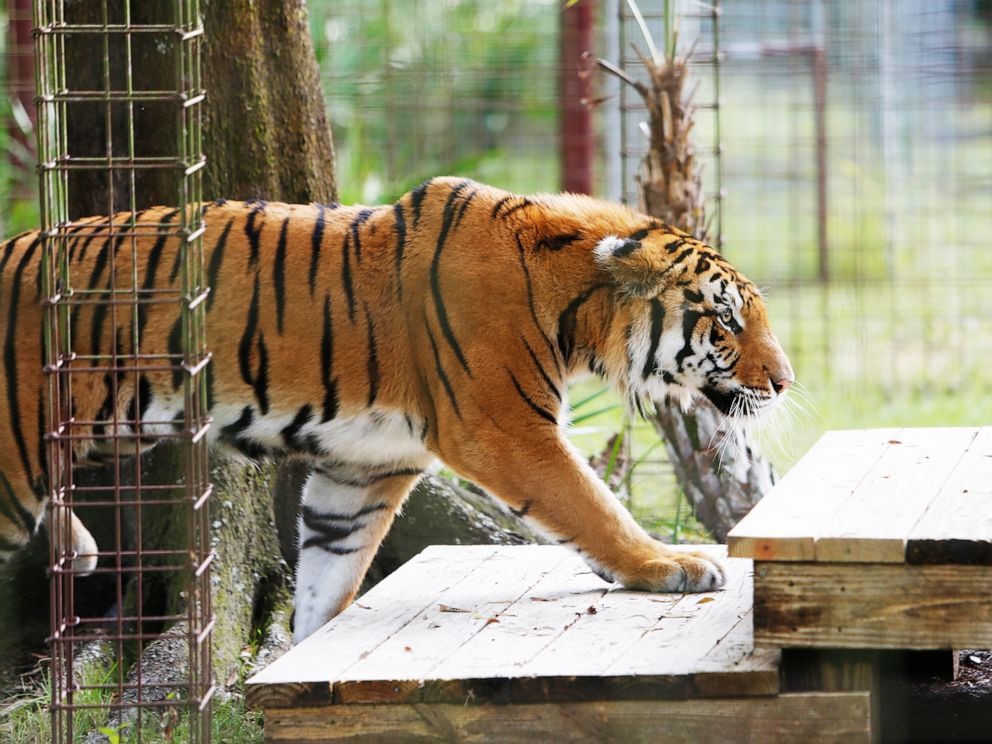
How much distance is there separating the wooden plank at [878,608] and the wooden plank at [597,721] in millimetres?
122

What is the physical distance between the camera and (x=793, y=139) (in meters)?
9.37

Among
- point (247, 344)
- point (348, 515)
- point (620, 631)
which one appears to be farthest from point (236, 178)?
point (620, 631)

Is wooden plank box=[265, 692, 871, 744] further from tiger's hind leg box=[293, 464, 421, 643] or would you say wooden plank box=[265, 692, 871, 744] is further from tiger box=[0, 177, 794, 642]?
tiger's hind leg box=[293, 464, 421, 643]

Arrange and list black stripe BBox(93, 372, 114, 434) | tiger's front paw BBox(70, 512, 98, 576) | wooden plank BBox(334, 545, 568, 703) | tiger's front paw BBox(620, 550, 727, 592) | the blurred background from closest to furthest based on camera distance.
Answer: wooden plank BBox(334, 545, 568, 703), tiger's front paw BBox(620, 550, 727, 592), black stripe BBox(93, 372, 114, 434), tiger's front paw BBox(70, 512, 98, 576), the blurred background

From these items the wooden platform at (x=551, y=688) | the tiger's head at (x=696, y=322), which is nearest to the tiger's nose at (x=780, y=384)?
the tiger's head at (x=696, y=322)

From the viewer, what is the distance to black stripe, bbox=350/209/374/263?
375cm

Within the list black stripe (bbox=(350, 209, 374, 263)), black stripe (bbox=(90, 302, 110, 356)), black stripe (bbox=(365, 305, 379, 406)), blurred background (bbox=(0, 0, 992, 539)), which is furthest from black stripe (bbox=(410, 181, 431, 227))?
blurred background (bbox=(0, 0, 992, 539))

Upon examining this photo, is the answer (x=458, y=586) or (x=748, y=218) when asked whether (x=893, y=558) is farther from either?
(x=748, y=218)

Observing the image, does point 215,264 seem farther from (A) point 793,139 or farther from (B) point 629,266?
(A) point 793,139

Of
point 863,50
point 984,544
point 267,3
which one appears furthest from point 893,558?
point 863,50

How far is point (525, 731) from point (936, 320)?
6.50 meters

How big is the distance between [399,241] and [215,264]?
1.57 feet

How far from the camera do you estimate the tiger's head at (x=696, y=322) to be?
12.1 feet

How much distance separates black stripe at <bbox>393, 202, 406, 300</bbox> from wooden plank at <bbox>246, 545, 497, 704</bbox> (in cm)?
73
